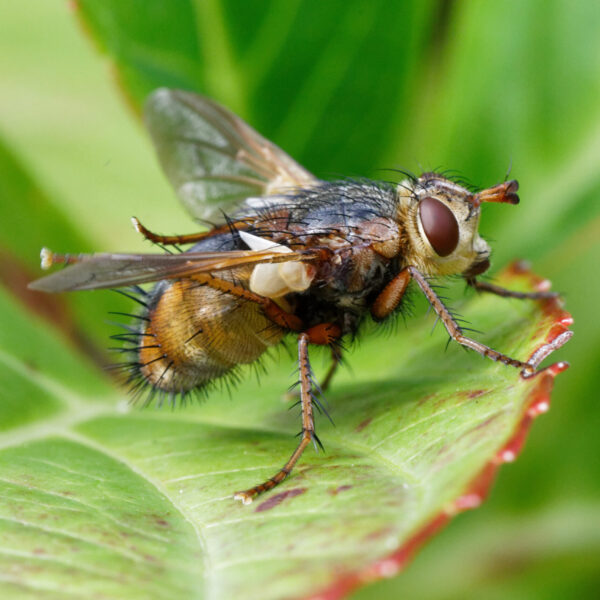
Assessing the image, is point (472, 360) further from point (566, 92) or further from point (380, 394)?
point (566, 92)

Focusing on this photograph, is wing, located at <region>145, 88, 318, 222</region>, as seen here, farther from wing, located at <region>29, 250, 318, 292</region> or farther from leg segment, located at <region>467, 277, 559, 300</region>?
wing, located at <region>29, 250, 318, 292</region>

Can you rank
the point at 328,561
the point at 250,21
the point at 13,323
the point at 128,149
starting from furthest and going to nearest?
the point at 128,149, the point at 250,21, the point at 13,323, the point at 328,561

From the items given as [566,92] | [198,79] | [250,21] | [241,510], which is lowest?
[241,510]

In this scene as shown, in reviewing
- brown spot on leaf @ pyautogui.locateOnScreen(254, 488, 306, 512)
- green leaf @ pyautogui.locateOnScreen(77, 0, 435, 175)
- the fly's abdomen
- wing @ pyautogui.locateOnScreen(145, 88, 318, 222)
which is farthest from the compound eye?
green leaf @ pyautogui.locateOnScreen(77, 0, 435, 175)

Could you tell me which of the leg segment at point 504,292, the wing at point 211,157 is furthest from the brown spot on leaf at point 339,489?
the wing at point 211,157

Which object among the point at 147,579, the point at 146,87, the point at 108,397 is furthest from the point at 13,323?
the point at 147,579

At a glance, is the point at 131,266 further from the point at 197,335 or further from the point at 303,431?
the point at 303,431

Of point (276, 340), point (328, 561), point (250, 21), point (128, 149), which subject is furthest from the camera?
point (128, 149)
